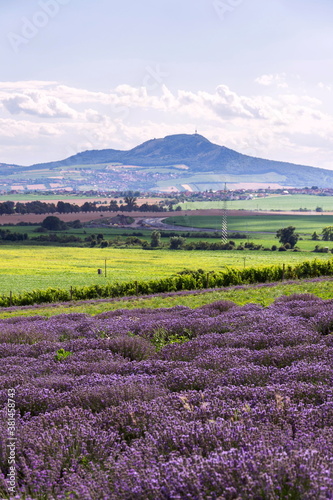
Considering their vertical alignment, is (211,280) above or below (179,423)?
below

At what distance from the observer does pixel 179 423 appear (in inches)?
175

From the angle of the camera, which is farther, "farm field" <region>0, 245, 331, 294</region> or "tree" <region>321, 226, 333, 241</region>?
"tree" <region>321, 226, 333, 241</region>

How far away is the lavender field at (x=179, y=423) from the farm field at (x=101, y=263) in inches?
2415

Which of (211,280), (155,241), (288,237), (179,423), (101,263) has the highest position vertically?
(179,423)

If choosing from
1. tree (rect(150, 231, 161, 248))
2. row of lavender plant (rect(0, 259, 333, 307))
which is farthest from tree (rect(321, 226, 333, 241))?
row of lavender plant (rect(0, 259, 333, 307))

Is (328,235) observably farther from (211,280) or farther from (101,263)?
(211,280)

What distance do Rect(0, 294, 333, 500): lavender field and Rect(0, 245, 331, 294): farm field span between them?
6135 centimetres

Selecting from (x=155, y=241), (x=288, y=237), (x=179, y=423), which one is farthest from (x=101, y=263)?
(x=179, y=423)

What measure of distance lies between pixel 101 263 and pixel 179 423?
10643 cm

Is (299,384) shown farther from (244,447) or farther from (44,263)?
(44,263)

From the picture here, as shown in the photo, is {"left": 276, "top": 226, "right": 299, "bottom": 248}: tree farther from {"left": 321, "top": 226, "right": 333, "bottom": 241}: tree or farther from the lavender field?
the lavender field

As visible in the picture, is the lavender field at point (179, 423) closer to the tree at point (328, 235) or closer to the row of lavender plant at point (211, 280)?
the row of lavender plant at point (211, 280)

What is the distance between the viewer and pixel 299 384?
536 cm

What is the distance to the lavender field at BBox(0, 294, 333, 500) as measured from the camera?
3252mm
